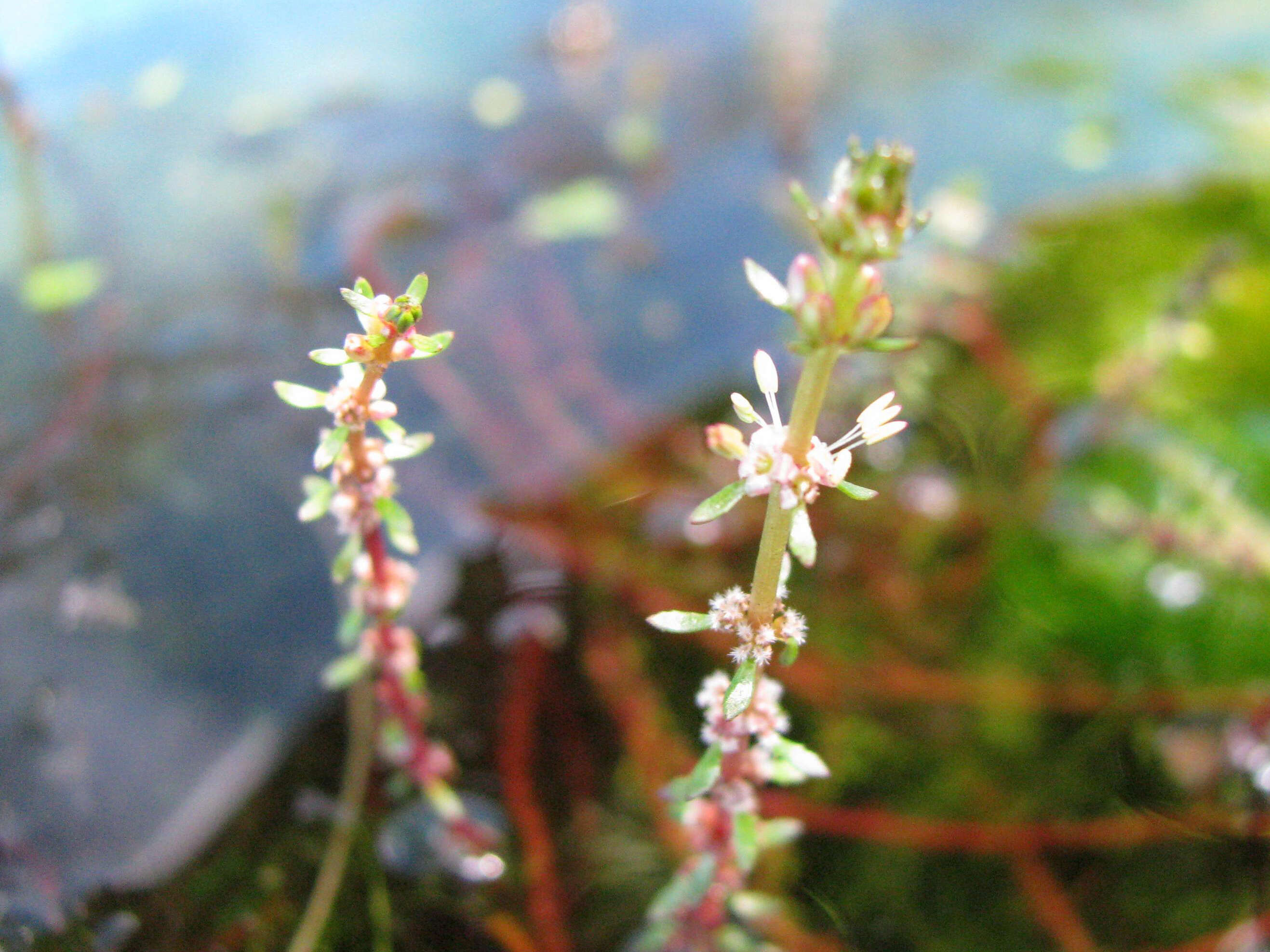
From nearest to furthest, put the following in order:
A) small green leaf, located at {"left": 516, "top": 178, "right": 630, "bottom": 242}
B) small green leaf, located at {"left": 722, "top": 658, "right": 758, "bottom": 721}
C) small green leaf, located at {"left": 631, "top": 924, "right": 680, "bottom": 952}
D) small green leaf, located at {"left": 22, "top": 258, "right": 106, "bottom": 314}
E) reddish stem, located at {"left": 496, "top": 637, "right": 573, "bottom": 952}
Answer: small green leaf, located at {"left": 722, "top": 658, "right": 758, "bottom": 721} < small green leaf, located at {"left": 631, "top": 924, "right": 680, "bottom": 952} < reddish stem, located at {"left": 496, "top": 637, "right": 573, "bottom": 952} < small green leaf, located at {"left": 22, "top": 258, "right": 106, "bottom": 314} < small green leaf, located at {"left": 516, "top": 178, "right": 630, "bottom": 242}

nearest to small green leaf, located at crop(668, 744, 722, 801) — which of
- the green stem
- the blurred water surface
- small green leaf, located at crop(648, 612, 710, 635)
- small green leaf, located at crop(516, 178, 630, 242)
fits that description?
small green leaf, located at crop(648, 612, 710, 635)

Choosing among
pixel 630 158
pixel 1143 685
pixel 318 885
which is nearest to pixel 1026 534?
pixel 1143 685

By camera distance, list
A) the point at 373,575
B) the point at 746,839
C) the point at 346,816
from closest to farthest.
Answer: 1. the point at 746,839
2. the point at 373,575
3. the point at 346,816

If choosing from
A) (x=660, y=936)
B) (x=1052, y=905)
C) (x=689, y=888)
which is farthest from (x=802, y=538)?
(x=1052, y=905)

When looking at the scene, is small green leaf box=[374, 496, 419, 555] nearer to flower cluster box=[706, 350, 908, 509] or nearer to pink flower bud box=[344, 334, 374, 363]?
pink flower bud box=[344, 334, 374, 363]

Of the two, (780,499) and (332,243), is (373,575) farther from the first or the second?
(332,243)

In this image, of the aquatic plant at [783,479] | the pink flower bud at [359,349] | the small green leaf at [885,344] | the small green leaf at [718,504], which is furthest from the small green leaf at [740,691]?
the pink flower bud at [359,349]
